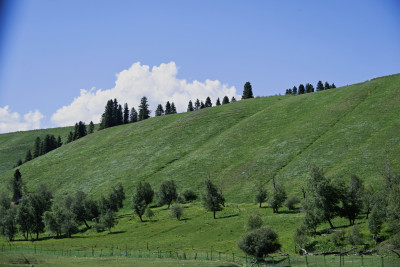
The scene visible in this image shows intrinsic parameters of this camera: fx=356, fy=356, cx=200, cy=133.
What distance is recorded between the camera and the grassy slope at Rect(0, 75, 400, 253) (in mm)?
81312

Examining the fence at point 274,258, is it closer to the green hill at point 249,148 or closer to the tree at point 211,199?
the tree at point 211,199

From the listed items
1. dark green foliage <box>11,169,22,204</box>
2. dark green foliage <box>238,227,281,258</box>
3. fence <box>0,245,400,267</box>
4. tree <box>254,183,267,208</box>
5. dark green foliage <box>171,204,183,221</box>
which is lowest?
fence <box>0,245,400,267</box>

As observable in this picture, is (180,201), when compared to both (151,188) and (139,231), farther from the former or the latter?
(139,231)

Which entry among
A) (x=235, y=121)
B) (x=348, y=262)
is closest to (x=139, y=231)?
(x=348, y=262)

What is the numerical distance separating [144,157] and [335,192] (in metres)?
101

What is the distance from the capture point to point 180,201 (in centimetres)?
11088

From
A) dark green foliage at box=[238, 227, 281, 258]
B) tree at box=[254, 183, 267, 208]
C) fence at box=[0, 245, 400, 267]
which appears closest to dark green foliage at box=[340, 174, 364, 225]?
fence at box=[0, 245, 400, 267]

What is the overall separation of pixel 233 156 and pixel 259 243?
80.1 metres

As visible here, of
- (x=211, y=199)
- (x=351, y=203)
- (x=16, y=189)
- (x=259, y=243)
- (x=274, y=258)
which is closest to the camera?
(x=274, y=258)

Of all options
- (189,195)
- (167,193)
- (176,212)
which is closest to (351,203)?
(176,212)

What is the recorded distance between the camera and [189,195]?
11212cm

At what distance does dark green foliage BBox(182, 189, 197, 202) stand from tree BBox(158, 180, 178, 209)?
289 cm

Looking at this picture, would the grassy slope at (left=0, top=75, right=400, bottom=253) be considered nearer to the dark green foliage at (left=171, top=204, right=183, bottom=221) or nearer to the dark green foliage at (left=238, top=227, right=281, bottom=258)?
the dark green foliage at (left=171, top=204, right=183, bottom=221)

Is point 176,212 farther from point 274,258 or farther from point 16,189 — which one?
point 16,189
